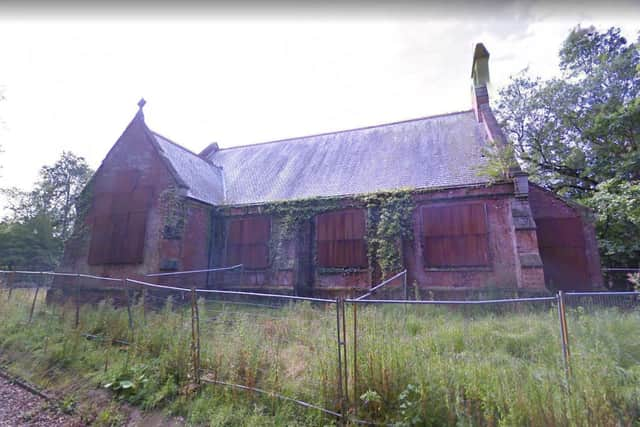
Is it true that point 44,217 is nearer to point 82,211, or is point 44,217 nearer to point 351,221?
point 82,211

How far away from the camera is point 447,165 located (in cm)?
1415

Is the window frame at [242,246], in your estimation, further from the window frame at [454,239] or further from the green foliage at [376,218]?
the window frame at [454,239]

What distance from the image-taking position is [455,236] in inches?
497

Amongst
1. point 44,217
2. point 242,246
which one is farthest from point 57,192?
point 242,246

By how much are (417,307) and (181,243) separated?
11017 mm

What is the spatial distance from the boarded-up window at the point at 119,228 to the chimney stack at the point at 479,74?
57.1 ft

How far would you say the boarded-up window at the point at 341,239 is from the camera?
545 inches

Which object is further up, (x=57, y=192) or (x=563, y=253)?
(x=57, y=192)

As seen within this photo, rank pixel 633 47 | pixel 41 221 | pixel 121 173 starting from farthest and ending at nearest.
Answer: pixel 41 221
pixel 633 47
pixel 121 173

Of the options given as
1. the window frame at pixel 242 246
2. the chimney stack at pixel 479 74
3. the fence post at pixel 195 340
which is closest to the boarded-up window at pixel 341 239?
the window frame at pixel 242 246

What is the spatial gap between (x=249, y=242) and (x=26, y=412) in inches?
406

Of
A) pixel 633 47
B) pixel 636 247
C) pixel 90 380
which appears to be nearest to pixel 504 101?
pixel 633 47

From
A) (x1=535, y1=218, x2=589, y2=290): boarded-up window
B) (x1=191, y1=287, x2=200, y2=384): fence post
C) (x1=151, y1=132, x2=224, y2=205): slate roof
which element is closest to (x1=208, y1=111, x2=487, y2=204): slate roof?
(x1=151, y1=132, x2=224, y2=205): slate roof

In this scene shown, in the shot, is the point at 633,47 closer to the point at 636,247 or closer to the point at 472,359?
the point at 636,247
